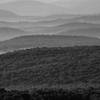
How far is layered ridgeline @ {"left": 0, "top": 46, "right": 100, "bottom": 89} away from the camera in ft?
43.2

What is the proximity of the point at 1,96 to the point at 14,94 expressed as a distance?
0.36 m

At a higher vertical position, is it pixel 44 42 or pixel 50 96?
pixel 50 96

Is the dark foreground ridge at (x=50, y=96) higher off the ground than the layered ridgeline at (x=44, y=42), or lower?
higher

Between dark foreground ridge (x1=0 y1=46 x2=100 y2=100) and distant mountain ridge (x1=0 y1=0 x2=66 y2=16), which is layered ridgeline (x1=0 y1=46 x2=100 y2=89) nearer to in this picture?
dark foreground ridge (x1=0 y1=46 x2=100 y2=100)

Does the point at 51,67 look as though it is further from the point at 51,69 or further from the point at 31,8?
the point at 31,8

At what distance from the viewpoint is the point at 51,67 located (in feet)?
48.7

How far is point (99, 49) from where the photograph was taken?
17250 millimetres

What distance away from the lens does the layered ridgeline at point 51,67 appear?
1316cm

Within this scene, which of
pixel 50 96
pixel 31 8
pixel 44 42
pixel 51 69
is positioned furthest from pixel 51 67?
pixel 31 8

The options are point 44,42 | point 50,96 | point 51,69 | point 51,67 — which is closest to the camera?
point 50,96

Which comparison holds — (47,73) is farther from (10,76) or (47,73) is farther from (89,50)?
(89,50)

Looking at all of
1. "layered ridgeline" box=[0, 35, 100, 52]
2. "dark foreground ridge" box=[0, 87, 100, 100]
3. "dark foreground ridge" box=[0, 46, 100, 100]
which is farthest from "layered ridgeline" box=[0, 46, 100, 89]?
"layered ridgeline" box=[0, 35, 100, 52]

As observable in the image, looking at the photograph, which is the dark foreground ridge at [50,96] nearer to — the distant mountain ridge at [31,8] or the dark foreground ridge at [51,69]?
the dark foreground ridge at [51,69]

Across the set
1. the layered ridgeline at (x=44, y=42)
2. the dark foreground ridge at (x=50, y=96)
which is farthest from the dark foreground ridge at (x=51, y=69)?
the layered ridgeline at (x=44, y=42)
